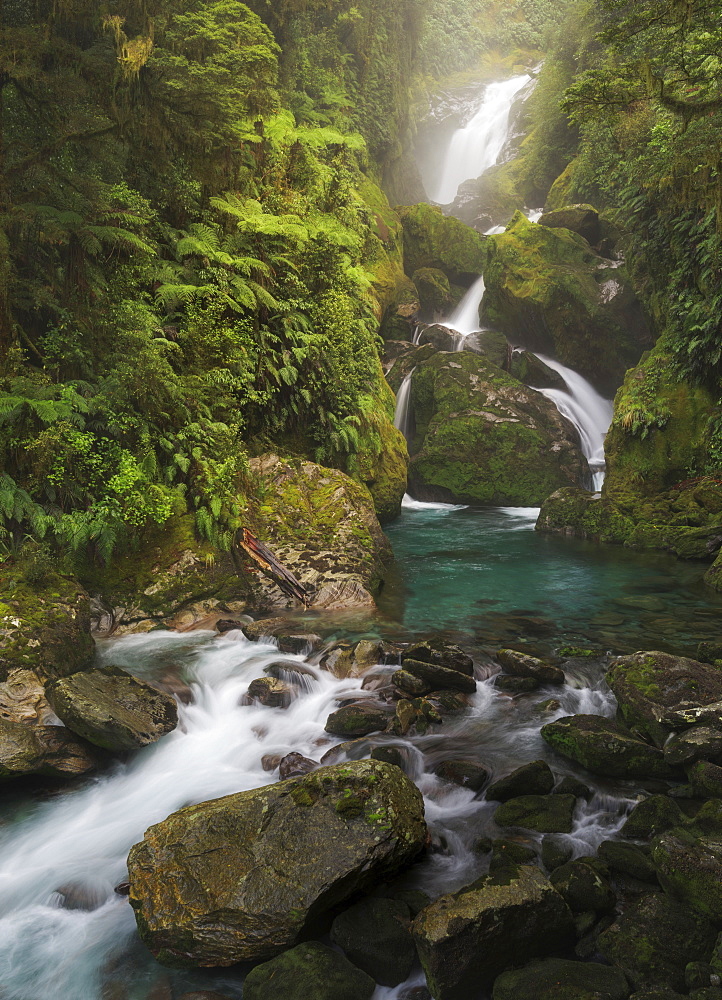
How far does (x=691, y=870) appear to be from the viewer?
3.68 metres

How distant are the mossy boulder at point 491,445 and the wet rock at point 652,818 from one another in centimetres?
1188

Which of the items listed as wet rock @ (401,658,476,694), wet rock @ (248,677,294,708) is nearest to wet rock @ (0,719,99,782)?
wet rock @ (248,677,294,708)

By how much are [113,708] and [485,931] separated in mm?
3536

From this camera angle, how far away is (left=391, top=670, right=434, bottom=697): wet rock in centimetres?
630

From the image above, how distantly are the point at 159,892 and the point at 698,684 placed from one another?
4445 millimetres

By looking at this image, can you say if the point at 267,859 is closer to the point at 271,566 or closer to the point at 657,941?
the point at 657,941

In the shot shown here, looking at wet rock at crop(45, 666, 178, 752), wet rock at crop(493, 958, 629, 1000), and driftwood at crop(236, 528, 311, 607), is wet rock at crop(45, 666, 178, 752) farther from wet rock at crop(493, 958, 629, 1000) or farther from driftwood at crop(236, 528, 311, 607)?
wet rock at crop(493, 958, 629, 1000)

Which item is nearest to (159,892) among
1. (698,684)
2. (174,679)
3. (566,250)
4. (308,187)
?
(174,679)

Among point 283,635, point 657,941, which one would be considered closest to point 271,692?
point 283,635

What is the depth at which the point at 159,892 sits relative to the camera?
386 cm

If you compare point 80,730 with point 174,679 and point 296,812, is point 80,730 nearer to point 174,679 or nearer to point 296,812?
point 174,679

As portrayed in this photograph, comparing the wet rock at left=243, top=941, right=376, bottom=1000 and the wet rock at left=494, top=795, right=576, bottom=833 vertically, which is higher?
the wet rock at left=494, top=795, right=576, bottom=833

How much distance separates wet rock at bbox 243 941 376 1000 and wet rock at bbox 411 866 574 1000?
391 millimetres

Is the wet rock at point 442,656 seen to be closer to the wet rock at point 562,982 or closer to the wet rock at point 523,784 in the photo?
the wet rock at point 523,784
